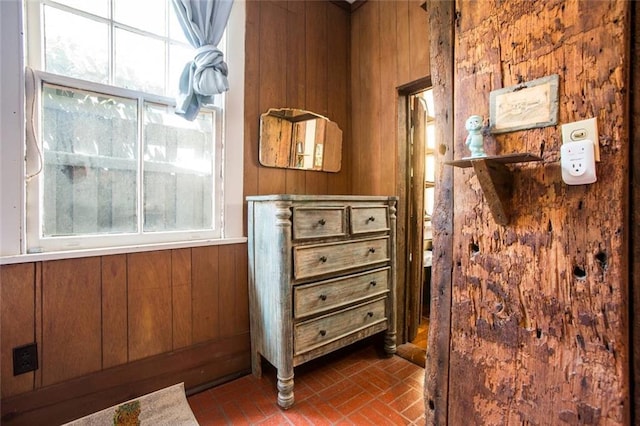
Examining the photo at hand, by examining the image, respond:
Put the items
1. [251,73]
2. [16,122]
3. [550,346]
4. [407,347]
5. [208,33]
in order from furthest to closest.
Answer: [407,347] < [251,73] < [208,33] < [16,122] < [550,346]

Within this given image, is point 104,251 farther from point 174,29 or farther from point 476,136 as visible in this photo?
point 476,136

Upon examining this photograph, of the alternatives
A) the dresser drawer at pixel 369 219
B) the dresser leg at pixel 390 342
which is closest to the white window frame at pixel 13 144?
the dresser drawer at pixel 369 219

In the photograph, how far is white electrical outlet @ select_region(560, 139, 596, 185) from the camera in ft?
2.68

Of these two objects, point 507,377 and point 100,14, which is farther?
point 100,14

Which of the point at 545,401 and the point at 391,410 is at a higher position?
the point at 545,401

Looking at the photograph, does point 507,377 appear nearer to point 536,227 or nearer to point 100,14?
point 536,227

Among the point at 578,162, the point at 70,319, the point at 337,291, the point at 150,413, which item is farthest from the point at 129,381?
the point at 578,162

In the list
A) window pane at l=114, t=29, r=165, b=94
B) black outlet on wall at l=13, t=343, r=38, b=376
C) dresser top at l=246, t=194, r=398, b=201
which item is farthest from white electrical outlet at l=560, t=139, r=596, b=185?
black outlet on wall at l=13, t=343, r=38, b=376

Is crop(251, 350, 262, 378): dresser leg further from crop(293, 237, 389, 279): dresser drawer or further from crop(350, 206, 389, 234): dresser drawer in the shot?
crop(350, 206, 389, 234): dresser drawer

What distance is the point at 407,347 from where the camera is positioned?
2264mm

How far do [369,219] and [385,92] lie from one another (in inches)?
42.0

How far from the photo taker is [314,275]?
5.53 feet

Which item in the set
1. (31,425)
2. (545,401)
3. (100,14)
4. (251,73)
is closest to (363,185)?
(251,73)

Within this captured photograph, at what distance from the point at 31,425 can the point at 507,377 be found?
2024mm
